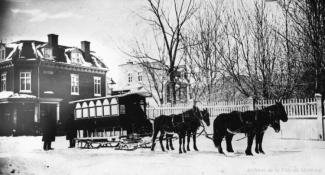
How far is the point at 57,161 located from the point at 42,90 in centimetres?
227

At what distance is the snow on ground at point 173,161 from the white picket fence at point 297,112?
2.19 feet

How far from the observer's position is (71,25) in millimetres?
6520

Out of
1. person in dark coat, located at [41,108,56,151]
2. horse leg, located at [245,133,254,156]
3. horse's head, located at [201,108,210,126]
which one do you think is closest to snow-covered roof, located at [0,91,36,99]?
person in dark coat, located at [41,108,56,151]

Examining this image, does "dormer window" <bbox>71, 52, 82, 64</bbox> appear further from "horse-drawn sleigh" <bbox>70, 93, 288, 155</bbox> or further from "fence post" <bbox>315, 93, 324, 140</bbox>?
"fence post" <bbox>315, 93, 324, 140</bbox>

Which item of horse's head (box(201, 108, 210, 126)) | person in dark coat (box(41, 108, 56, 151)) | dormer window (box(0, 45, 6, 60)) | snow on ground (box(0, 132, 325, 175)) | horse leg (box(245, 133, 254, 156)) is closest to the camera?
snow on ground (box(0, 132, 325, 175))

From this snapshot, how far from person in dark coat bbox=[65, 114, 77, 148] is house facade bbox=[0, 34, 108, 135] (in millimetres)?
163

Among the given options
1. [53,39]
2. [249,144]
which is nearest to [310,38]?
[249,144]

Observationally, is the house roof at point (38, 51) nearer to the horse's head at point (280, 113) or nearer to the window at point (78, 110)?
the window at point (78, 110)

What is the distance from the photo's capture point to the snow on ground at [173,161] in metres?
5.29

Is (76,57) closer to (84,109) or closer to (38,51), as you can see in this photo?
(38,51)

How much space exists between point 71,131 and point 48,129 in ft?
3.27

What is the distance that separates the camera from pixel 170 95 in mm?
10805

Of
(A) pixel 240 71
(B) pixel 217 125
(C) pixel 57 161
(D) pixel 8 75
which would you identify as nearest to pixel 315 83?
(A) pixel 240 71

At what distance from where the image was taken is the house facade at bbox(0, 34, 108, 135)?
7277 mm
